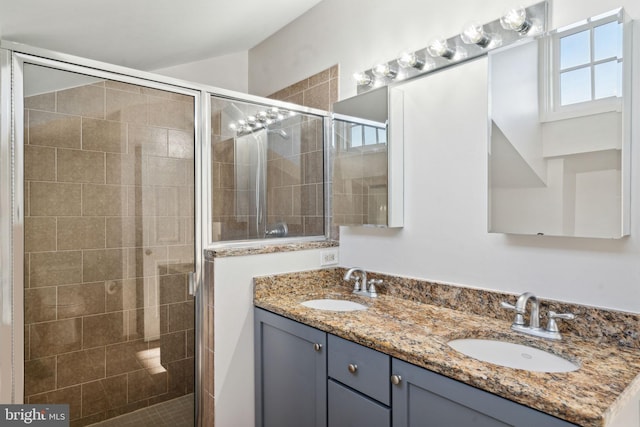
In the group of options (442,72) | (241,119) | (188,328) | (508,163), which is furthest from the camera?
(241,119)

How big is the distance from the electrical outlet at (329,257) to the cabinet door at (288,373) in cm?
51

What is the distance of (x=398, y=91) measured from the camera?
197cm

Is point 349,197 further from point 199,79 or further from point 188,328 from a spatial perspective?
point 199,79

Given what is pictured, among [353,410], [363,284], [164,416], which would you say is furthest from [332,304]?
[164,416]

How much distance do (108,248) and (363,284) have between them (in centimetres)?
126

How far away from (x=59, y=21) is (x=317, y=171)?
1484 millimetres

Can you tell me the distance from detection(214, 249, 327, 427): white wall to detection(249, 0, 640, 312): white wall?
66cm

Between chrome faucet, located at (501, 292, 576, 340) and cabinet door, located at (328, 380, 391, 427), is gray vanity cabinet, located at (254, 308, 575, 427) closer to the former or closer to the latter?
cabinet door, located at (328, 380, 391, 427)

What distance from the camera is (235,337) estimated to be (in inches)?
73.9

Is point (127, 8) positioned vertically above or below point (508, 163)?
above

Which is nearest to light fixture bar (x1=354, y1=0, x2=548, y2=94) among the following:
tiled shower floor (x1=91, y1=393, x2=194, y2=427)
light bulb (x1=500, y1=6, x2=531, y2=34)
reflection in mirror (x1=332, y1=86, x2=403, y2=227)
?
light bulb (x1=500, y1=6, x2=531, y2=34)

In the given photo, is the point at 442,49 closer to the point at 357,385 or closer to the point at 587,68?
the point at 587,68

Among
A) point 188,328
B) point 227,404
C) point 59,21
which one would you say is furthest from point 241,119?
point 227,404

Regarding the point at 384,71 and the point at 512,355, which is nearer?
the point at 512,355
